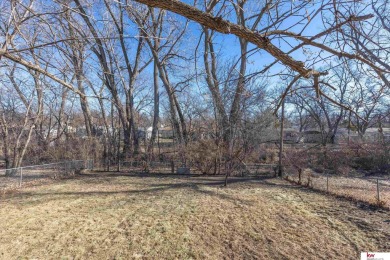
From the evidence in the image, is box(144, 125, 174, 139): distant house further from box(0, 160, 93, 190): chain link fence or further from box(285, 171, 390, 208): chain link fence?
box(285, 171, 390, 208): chain link fence

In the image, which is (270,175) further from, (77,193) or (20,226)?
(20,226)

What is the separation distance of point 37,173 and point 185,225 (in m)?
8.57

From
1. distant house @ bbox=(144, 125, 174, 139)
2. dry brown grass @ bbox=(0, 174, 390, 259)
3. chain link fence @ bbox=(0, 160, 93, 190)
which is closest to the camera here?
dry brown grass @ bbox=(0, 174, 390, 259)

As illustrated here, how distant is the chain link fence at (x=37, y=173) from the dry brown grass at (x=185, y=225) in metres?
1.22

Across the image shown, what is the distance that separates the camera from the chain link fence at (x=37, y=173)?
8.72 metres

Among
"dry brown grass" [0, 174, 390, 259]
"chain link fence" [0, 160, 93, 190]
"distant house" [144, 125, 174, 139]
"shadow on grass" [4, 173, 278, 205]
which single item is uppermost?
"distant house" [144, 125, 174, 139]

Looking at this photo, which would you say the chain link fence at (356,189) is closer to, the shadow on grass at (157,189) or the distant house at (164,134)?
the shadow on grass at (157,189)

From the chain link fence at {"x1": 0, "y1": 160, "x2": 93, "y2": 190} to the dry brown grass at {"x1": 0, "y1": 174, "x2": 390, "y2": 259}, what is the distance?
1223mm

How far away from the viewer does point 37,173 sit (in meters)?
10.0

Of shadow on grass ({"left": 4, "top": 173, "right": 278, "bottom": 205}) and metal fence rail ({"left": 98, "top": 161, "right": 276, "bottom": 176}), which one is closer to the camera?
shadow on grass ({"left": 4, "top": 173, "right": 278, "bottom": 205})

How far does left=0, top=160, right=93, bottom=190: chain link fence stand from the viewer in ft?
28.6

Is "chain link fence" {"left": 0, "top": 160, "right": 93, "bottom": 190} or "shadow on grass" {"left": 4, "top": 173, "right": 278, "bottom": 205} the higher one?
"chain link fence" {"left": 0, "top": 160, "right": 93, "bottom": 190}

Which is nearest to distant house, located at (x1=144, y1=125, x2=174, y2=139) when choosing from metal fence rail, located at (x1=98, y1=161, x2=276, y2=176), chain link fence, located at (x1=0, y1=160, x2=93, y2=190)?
metal fence rail, located at (x1=98, y1=161, x2=276, y2=176)

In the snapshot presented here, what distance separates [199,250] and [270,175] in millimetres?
8407
